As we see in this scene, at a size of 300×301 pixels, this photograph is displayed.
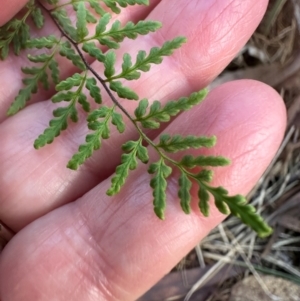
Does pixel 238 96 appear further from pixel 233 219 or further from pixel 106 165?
pixel 233 219

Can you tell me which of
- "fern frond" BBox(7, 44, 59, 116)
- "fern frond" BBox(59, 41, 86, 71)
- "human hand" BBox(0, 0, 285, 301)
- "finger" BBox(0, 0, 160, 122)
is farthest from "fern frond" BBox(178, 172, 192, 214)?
"finger" BBox(0, 0, 160, 122)

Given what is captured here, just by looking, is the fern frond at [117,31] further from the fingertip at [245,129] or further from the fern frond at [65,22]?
the fingertip at [245,129]

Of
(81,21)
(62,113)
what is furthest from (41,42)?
(62,113)

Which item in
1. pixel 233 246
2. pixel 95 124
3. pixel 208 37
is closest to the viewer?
pixel 95 124

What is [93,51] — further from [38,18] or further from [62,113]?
[38,18]

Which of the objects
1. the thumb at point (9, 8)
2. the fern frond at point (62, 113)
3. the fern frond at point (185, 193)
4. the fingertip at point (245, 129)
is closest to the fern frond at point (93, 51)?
the fern frond at point (62, 113)

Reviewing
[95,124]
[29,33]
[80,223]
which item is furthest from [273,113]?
[29,33]
